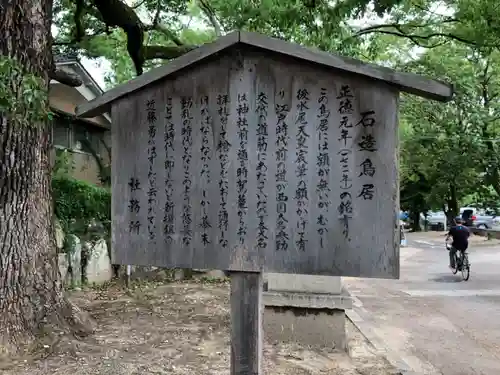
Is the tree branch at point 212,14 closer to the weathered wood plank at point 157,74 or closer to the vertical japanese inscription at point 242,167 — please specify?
the weathered wood plank at point 157,74

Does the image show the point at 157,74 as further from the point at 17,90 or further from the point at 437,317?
the point at 437,317

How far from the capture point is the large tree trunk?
18.1 ft

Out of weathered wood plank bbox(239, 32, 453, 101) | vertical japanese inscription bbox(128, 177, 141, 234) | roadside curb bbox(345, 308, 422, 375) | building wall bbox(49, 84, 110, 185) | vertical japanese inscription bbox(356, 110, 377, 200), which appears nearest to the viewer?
weathered wood plank bbox(239, 32, 453, 101)

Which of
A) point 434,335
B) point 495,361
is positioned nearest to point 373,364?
point 495,361

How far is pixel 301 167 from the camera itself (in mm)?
3338

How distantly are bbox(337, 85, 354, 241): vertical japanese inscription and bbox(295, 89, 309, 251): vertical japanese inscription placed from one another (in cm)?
22

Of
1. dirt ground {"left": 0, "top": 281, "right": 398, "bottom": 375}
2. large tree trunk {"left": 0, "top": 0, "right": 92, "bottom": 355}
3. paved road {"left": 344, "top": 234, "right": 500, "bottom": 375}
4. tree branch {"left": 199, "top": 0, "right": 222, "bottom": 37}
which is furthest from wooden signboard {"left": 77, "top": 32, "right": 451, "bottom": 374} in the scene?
tree branch {"left": 199, "top": 0, "right": 222, "bottom": 37}

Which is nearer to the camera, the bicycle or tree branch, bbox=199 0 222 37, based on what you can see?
tree branch, bbox=199 0 222 37

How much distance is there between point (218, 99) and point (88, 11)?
901 cm

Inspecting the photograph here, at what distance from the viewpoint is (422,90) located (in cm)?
310

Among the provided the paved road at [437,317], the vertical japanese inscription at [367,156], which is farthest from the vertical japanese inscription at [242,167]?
the paved road at [437,317]

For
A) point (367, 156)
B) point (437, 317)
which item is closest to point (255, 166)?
point (367, 156)

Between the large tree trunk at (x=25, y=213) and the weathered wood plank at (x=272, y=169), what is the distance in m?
2.42

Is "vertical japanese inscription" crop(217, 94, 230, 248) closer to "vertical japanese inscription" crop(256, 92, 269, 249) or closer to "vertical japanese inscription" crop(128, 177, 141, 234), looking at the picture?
"vertical japanese inscription" crop(256, 92, 269, 249)
